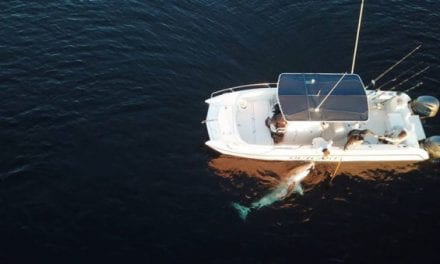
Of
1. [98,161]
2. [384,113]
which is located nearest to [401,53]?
[384,113]

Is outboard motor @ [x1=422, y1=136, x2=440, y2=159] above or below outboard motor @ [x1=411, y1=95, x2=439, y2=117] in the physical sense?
below

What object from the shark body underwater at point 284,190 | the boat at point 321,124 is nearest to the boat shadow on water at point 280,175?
the shark body underwater at point 284,190

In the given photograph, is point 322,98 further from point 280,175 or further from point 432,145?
point 432,145

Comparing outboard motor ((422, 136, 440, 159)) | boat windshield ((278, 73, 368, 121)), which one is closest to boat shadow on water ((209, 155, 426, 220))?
outboard motor ((422, 136, 440, 159))

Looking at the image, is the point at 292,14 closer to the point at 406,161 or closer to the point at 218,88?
the point at 218,88

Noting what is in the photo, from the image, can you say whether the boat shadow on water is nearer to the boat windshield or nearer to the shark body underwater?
the shark body underwater

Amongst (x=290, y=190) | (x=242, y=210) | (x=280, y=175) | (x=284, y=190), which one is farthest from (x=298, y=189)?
(x=242, y=210)
